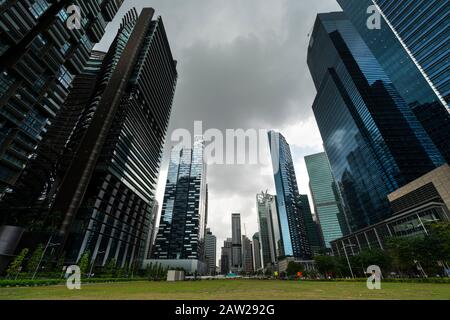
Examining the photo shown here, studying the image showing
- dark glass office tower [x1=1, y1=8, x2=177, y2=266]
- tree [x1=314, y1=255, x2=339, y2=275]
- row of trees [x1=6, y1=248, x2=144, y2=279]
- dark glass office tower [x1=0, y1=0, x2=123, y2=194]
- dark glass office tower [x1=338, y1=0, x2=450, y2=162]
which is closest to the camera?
row of trees [x1=6, y1=248, x2=144, y2=279]

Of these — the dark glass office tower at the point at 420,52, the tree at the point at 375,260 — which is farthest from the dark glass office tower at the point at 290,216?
the tree at the point at 375,260

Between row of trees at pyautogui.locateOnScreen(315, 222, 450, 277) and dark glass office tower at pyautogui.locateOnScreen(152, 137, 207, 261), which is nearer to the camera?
row of trees at pyautogui.locateOnScreen(315, 222, 450, 277)

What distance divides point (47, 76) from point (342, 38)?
15289cm

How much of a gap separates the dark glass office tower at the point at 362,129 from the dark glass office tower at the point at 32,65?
11569cm

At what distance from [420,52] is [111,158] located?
345ft

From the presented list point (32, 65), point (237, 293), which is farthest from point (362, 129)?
point (32, 65)

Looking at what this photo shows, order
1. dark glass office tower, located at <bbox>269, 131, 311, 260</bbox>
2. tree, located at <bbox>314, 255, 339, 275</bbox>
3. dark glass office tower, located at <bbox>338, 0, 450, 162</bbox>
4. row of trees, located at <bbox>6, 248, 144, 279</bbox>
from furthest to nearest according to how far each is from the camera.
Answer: dark glass office tower, located at <bbox>269, 131, 311, 260</bbox>
tree, located at <bbox>314, 255, 339, 275</bbox>
dark glass office tower, located at <bbox>338, 0, 450, 162</bbox>
row of trees, located at <bbox>6, 248, 144, 279</bbox>

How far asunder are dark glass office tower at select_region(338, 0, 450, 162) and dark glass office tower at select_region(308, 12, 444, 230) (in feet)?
34.6

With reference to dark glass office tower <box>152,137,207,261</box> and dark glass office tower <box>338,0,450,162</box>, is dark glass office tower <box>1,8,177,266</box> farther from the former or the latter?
dark glass office tower <box>338,0,450,162</box>

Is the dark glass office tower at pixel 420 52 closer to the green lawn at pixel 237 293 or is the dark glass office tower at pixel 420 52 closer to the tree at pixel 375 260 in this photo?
the tree at pixel 375 260

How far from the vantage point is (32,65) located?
5472cm

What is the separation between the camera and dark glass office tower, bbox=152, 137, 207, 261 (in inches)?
6398

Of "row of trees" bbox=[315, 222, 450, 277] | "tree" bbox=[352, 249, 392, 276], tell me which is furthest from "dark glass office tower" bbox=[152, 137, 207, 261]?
"row of trees" bbox=[315, 222, 450, 277]
